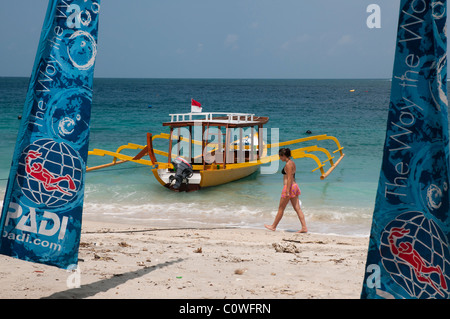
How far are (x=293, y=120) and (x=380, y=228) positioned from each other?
132ft

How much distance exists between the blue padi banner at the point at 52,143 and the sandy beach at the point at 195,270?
2.35 feet

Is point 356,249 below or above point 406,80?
below

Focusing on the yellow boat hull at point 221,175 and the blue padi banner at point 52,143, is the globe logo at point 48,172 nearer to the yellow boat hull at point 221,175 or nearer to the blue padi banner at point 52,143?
the blue padi banner at point 52,143

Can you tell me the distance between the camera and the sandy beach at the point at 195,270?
4.50 meters

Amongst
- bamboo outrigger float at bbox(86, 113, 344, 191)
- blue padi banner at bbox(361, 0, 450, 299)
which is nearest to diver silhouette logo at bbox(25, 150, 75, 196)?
blue padi banner at bbox(361, 0, 450, 299)

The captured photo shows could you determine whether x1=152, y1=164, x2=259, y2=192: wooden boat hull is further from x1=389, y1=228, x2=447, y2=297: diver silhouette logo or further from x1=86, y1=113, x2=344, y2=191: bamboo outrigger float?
x1=389, y1=228, x2=447, y2=297: diver silhouette logo

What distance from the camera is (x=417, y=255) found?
9.94 ft

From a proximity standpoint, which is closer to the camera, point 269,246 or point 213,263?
point 213,263

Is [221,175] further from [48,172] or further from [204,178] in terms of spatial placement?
[48,172]

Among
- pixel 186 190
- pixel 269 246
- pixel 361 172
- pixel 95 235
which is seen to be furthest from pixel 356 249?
pixel 361 172

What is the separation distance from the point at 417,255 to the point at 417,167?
1.77ft

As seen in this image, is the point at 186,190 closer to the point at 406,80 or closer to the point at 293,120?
the point at 406,80

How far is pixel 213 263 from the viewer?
570cm

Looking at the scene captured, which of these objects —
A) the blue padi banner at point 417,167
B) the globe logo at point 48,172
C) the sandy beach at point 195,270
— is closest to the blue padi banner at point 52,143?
the globe logo at point 48,172
